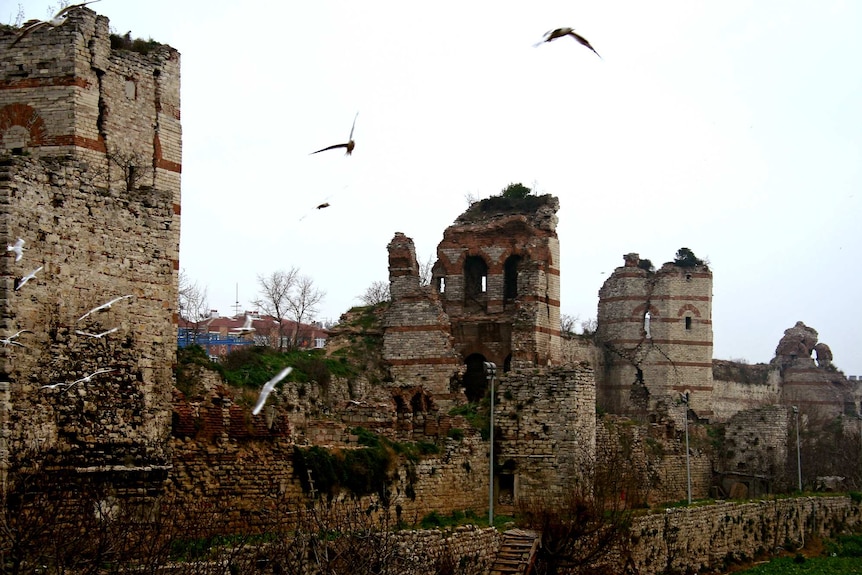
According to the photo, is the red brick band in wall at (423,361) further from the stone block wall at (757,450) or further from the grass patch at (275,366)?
the stone block wall at (757,450)

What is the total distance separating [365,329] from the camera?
37.0m

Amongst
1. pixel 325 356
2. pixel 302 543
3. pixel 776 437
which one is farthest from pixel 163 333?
pixel 776 437

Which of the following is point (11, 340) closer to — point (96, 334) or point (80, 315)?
point (80, 315)

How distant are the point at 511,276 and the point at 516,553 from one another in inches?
790

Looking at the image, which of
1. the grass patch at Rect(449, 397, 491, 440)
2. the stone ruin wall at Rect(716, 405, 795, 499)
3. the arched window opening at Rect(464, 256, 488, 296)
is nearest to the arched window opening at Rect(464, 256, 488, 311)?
the arched window opening at Rect(464, 256, 488, 296)

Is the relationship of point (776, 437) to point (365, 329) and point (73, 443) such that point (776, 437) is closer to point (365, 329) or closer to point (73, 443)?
point (365, 329)

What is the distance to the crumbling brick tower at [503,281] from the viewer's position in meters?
38.2

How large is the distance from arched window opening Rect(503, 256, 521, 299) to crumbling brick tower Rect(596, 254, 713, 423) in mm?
10959

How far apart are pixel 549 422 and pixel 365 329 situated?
37.4ft

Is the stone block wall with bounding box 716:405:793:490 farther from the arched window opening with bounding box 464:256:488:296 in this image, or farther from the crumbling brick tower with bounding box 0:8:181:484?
the crumbling brick tower with bounding box 0:8:181:484

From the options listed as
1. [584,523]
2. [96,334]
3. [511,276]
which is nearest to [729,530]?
[584,523]

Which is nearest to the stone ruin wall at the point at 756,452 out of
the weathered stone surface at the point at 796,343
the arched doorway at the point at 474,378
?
the arched doorway at the point at 474,378

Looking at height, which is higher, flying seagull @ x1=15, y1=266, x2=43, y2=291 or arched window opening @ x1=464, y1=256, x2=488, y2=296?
arched window opening @ x1=464, y1=256, x2=488, y2=296

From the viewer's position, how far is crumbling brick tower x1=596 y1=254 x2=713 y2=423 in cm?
5116
